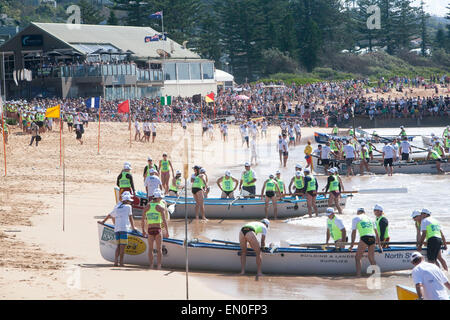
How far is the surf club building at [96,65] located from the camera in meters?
53.6

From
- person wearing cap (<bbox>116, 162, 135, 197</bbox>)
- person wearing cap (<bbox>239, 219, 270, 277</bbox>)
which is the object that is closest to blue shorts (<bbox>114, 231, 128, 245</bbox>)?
person wearing cap (<bbox>239, 219, 270, 277</bbox>)

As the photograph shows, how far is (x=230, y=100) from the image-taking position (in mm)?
55594

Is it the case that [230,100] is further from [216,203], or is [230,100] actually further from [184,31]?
[216,203]

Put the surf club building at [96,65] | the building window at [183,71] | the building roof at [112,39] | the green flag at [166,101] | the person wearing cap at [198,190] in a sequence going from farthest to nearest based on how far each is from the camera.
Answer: the building window at [183,71] → the building roof at [112,39] → the surf club building at [96,65] → the green flag at [166,101] → the person wearing cap at [198,190]

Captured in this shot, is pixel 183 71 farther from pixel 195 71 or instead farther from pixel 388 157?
pixel 388 157

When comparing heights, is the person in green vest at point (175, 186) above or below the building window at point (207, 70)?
below

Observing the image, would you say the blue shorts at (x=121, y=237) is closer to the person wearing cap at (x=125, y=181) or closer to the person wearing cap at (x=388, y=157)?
the person wearing cap at (x=125, y=181)

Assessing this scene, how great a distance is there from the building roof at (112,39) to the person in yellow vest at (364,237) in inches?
1790

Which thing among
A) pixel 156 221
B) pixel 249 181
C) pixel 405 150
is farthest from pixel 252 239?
pixel 405 150

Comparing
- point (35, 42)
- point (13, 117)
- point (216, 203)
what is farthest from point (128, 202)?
point (35, 42)

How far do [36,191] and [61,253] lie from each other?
25.8 ft

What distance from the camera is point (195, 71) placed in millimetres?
65312

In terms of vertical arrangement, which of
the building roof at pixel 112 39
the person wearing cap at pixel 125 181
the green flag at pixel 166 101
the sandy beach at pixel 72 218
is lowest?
the sandy beach at pixel 72 218

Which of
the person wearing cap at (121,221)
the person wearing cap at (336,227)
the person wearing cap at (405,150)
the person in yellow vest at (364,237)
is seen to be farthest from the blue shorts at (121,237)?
the person wearing cap at (405,150)
